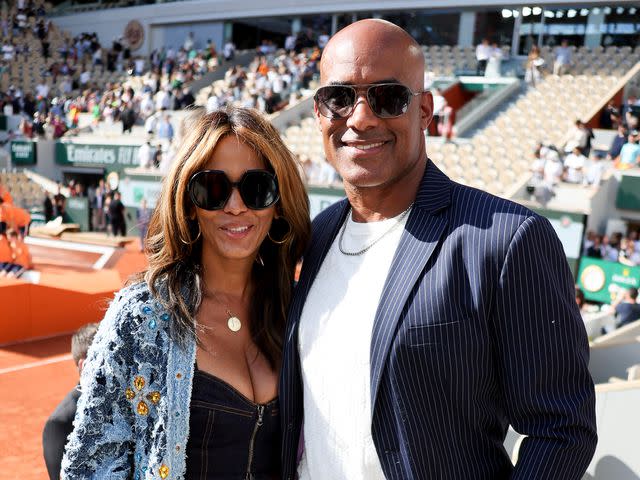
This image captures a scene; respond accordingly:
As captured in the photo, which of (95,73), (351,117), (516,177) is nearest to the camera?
(351,117)

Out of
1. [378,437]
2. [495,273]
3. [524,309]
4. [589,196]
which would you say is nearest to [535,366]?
[524,309]

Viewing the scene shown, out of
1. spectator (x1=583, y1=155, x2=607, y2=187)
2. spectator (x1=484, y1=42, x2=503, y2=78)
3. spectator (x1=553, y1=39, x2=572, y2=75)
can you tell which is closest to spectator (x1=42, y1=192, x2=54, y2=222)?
spectator (x1=484, y1=42, x2=503, y2=78)

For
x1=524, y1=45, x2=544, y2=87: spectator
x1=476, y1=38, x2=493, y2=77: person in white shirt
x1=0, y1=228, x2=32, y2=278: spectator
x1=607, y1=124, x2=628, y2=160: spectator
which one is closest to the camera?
x1=0, y1=228, x2=32, y2=278: spectator

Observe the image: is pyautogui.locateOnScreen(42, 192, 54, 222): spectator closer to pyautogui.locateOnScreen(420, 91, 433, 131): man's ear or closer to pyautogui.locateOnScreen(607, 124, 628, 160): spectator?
pyautogui.locateOnScreen(607, 124, 628, 160): spectator

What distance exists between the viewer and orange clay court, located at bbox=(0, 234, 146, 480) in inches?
180

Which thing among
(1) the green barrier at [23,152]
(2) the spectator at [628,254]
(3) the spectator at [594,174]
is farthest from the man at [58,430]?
(1) the green barrier at [23,152]

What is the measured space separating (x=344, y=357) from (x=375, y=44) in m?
0.90

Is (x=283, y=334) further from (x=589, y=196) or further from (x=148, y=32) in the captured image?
(x=148, y=32)

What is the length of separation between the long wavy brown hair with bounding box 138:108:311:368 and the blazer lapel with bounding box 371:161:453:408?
491mm

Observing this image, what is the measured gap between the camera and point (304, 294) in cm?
204

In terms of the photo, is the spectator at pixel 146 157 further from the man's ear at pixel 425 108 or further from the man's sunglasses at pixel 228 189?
the man's ear at pixel 425 108

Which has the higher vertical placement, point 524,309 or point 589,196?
point 524,309

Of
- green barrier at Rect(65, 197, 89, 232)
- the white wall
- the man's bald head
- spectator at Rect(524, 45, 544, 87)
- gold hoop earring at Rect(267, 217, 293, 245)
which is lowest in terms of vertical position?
green barrier at Rect(65, 197, 89, 232)

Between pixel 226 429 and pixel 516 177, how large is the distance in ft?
41.0
